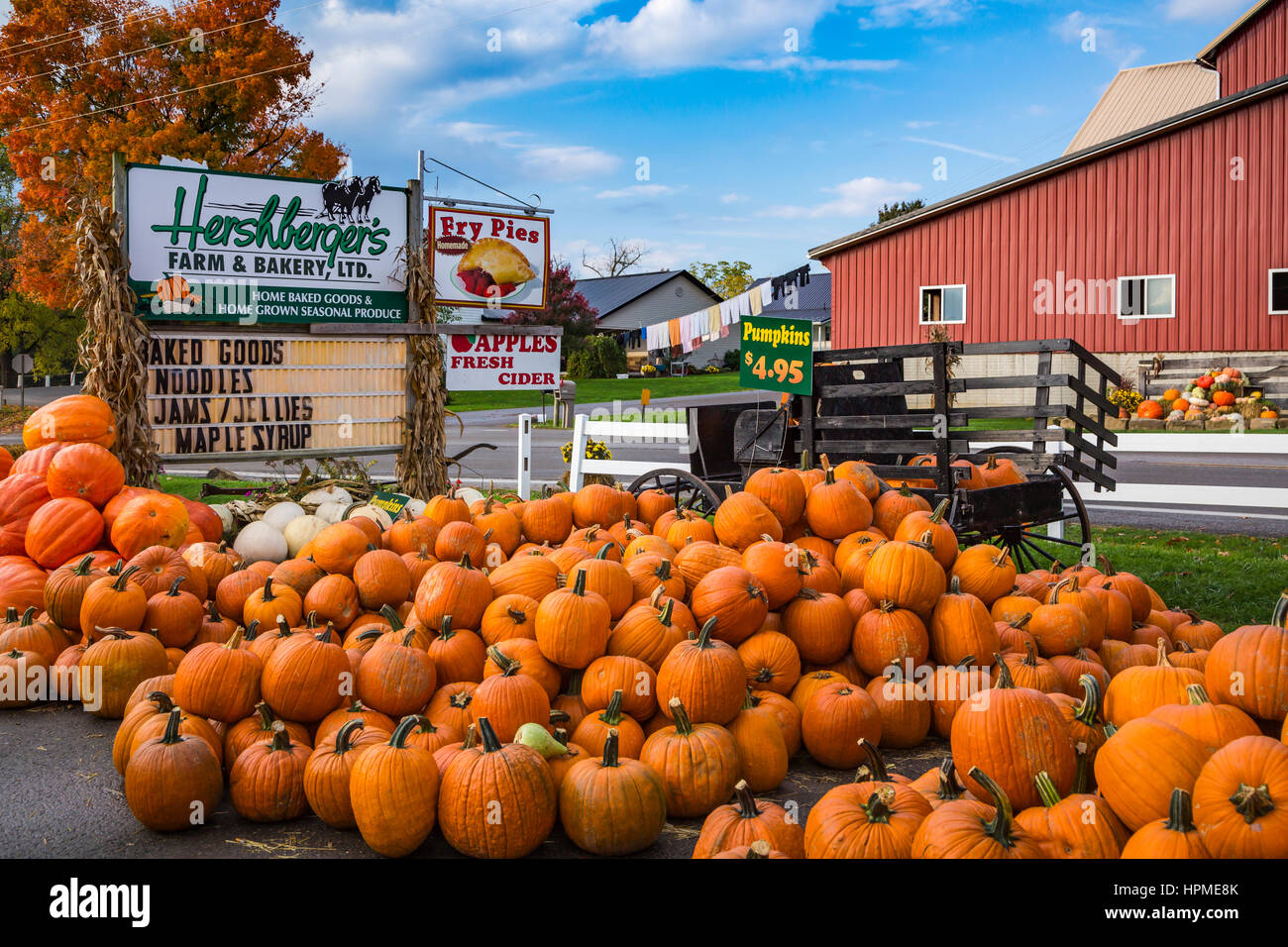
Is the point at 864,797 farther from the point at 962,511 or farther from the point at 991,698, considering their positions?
the point at 962,511

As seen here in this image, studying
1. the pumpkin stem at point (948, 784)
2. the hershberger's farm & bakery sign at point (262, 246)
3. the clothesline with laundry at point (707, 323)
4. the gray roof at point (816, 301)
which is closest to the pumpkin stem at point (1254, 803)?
the pumpkin stem at point (948, 784)

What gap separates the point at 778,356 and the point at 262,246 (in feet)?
15.2

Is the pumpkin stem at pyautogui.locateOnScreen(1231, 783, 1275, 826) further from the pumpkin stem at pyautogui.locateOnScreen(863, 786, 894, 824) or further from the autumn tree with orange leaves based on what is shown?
the autumn tree with orange leaves

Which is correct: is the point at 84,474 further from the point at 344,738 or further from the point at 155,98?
the point at 155,98

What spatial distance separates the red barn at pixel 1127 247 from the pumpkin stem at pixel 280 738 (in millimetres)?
21577

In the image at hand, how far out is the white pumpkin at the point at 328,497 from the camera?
26.3 ft

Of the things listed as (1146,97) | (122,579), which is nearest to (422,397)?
(122,579)

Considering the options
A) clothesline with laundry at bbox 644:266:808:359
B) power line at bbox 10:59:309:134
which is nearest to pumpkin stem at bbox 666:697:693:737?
clothesline with laundry at bbox 644:266:808:359

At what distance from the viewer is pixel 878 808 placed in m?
2.62

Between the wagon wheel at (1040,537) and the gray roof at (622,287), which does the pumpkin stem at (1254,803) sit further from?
the gray roof at (622,287)

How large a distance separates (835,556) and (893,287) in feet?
68.2

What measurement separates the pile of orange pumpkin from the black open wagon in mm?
1247

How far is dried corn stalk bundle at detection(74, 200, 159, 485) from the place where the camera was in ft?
24.9
